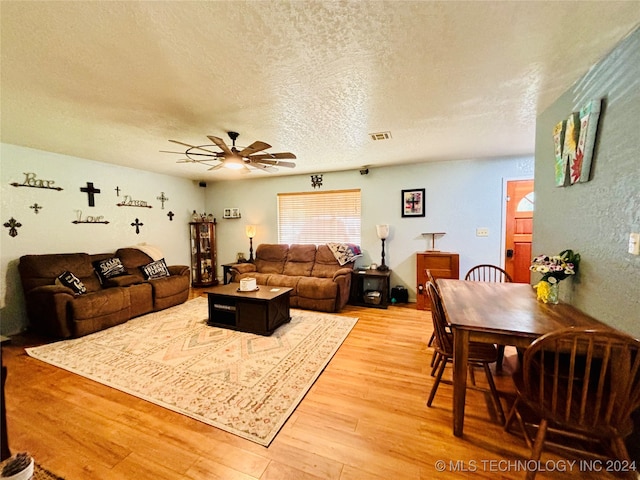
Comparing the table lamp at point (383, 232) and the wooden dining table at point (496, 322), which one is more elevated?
the table lamp at point (383, 232)

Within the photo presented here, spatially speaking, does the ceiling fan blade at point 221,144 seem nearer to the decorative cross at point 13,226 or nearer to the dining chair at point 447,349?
the dining chair at point 447,349

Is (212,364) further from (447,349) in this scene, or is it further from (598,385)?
(598,385)

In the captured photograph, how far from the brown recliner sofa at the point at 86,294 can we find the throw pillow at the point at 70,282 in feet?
0.17

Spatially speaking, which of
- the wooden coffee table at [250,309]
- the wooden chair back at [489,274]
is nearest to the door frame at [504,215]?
the wooden chair back at [489,274]

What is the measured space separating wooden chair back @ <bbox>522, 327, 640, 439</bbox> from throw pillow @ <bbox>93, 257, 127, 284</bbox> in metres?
4.82

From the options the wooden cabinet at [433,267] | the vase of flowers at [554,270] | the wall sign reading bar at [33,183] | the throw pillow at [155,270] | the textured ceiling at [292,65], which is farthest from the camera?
the throw pillow at [155,270]

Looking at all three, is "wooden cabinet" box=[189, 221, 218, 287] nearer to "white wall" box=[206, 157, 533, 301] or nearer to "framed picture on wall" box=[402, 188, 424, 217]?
"white wall" box=[206, 157, 533, 301]

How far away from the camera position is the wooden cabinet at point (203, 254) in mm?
5520

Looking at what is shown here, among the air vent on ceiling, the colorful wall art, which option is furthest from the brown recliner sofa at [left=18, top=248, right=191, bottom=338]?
the colorful wall art

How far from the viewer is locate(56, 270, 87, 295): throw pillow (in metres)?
3.27

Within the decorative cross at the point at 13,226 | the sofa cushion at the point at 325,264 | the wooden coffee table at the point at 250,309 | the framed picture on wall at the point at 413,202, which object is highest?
the framed picture on wall at the point at 413,202

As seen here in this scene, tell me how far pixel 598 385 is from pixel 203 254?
19.1ft

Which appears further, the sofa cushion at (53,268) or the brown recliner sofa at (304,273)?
the brown recliner sofa at (304,273)

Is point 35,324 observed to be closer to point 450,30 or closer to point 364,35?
point 364,35
